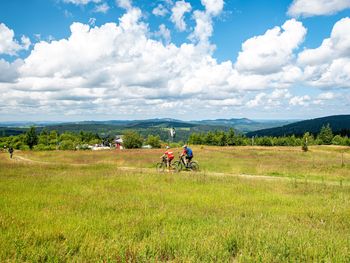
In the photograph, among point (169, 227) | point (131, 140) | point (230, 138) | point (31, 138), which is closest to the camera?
point (169, 227)

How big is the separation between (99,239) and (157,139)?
151 meters

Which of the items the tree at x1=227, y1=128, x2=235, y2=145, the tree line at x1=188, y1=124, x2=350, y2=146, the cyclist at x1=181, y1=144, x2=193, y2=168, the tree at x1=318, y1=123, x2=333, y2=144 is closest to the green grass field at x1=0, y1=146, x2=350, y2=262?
the cyclist at x1=181, y1=144, x2=193, y2=168

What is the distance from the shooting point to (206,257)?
205 inches

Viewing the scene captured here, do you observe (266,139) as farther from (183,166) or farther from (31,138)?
(183,166)

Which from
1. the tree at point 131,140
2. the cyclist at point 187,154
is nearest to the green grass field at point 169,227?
the cyclist at point 187,154

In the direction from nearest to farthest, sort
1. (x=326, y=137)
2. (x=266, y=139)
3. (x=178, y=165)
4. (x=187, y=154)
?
(x=187, y=154) → (x=178, y=165) → (x=326, y=137) → (x=266, y=139)

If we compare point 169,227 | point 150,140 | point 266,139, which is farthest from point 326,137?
point 169,227

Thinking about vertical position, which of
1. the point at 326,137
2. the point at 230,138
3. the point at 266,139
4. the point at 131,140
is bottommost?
the point at 266,139

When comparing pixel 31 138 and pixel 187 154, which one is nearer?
pixel 187 154

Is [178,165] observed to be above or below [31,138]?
above

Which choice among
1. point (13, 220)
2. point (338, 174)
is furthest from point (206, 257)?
point (338, 174)

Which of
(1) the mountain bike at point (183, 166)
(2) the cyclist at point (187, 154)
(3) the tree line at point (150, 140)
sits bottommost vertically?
(3) the tree line at point (150, 140)

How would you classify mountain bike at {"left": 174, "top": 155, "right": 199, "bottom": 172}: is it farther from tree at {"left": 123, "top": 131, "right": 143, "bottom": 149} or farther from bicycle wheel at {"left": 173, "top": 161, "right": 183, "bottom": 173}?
tree at {"left": 123, "top": 131, "right": 143, "bottom": 149}

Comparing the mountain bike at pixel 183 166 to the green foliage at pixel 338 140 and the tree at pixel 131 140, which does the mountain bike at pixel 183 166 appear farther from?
the green foliage at pixel 338 140
